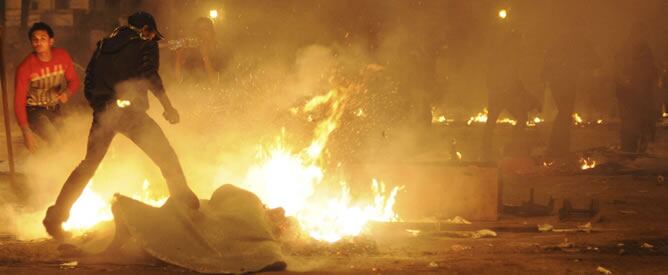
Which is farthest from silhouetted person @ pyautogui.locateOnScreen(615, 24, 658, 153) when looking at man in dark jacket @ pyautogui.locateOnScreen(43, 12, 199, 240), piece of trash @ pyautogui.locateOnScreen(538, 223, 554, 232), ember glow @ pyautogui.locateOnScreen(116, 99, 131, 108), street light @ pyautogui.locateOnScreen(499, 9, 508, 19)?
ember glow @ pyautogui.locateOnScreen(116, 99, 131, 108)

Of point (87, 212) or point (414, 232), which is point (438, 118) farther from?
point (87, 212)

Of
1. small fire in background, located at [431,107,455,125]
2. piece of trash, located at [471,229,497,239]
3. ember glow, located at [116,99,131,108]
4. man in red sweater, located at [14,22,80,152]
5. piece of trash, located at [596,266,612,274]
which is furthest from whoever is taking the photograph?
small fire in background, located at [431,107,455,125]

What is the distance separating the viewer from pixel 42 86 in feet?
25.1

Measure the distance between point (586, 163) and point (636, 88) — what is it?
2.13 metres

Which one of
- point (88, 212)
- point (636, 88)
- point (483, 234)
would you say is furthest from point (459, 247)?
point (636, 88)

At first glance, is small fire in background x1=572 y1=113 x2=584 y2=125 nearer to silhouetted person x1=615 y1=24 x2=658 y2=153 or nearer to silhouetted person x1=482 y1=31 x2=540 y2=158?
silhouetted person x1=482 y1=31 x2=540 y2=158

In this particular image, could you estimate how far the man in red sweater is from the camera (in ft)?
24.4

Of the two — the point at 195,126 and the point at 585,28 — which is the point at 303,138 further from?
the point at 585,28

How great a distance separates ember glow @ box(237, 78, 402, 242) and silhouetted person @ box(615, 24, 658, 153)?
252 inches

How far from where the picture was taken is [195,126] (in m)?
10.1

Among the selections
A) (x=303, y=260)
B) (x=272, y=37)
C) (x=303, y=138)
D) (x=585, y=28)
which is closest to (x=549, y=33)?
(x=585, y=28)

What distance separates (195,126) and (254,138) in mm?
819

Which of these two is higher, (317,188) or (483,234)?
(317,188)

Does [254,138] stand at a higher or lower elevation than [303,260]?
higher
